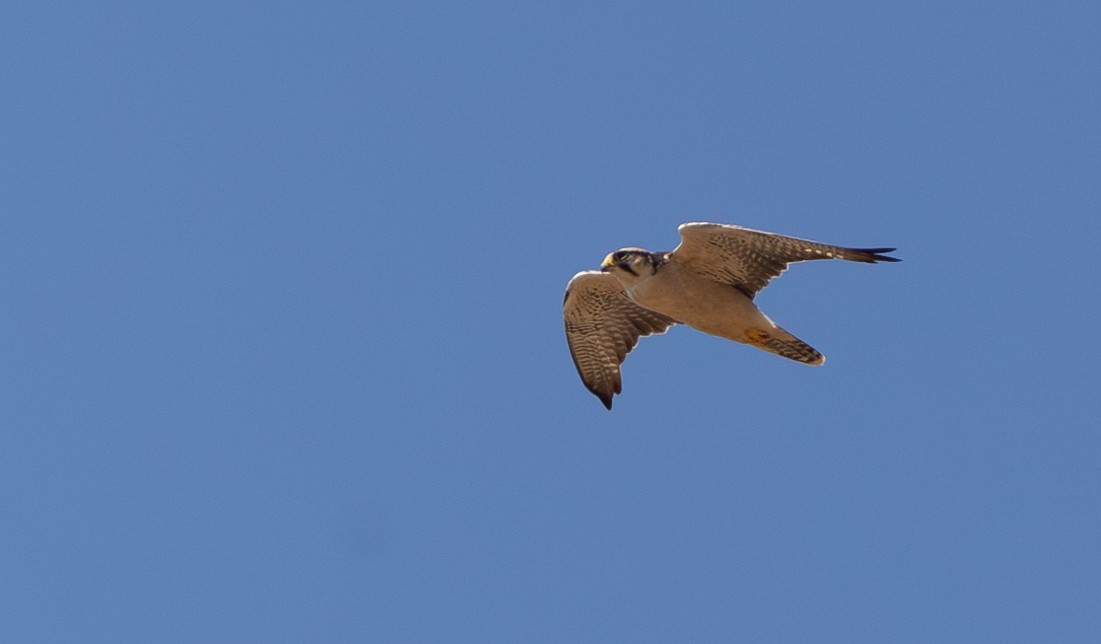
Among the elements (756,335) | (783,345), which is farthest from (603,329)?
(783,345)

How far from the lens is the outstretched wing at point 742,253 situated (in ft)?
37.3

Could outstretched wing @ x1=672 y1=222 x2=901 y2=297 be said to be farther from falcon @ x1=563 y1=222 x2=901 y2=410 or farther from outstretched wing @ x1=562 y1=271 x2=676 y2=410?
outstretched wing @ x1=562 y1=271 x2=676 y2=410

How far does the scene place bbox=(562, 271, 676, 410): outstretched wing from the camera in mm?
Answer: 13323

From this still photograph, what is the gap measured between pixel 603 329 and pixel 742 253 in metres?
2.28

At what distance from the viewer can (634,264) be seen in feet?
38.4

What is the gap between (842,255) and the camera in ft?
36.6

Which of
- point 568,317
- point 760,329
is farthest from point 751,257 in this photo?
point 568,317

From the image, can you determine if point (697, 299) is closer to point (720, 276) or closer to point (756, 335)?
point (720, 276)

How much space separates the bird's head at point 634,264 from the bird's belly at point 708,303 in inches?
5.4

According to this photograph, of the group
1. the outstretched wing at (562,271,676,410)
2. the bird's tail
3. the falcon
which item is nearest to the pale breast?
the falcon

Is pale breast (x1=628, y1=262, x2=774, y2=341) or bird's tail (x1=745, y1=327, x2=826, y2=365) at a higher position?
pale breast (x1=628, y1=262, x2=774, y2=341)

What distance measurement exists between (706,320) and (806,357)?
1.04 m

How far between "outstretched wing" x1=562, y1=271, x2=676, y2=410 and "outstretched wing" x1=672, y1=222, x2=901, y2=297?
1518mm

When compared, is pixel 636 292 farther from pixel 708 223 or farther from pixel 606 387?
pixel 606 387
